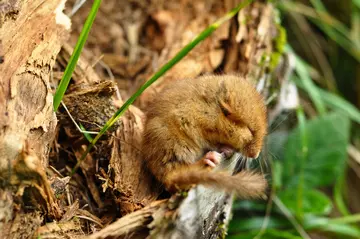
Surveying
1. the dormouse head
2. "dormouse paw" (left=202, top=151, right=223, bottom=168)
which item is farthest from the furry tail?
the dormouse head

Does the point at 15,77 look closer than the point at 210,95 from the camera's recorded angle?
Yes

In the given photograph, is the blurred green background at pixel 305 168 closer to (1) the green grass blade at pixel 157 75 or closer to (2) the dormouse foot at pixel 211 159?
(2) the dormouse foot at pixel 211 159

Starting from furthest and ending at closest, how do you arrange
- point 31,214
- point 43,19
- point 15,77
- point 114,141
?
point 114,141 < point 43,19 < point 15,77 < point 31,214

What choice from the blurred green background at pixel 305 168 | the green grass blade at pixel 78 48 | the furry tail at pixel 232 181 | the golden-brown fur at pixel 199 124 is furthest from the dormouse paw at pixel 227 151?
the green grass blade at pixel 78 48

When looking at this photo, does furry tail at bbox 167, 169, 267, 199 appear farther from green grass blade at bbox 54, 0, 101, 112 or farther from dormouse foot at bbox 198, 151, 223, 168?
green grass blade at bbox 54, 0, 101, 112

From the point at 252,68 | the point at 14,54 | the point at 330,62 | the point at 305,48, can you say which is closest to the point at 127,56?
the point at 252,68

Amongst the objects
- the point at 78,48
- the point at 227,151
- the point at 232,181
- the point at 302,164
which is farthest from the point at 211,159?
the point at 302,164

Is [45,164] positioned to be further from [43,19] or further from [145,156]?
[43,19]
